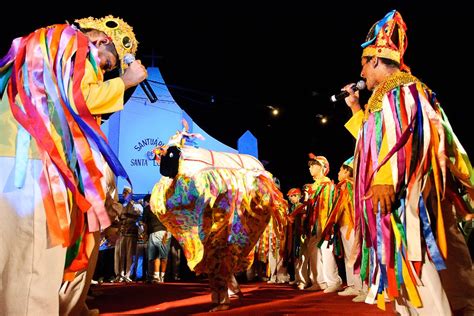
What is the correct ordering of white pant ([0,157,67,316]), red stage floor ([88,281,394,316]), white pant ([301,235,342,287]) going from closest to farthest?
white pant ([0,157,67,316]) < red stage floor ([88,281,394,316]) < white pant ([301,235,342,287])

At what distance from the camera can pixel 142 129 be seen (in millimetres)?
14211

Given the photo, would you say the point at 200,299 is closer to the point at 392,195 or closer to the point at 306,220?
the point at 306,220

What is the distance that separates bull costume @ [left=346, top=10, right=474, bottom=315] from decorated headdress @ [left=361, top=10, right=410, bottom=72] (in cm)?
17

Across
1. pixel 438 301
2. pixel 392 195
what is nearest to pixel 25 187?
pixel 392 195

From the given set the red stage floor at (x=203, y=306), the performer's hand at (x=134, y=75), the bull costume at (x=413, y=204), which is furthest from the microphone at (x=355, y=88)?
the red stage floor at (x=203, y=306)

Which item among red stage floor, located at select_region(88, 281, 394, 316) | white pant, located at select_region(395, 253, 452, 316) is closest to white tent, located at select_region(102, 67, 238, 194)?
red stage floor, located at select_region(88, 281, 394, 316)

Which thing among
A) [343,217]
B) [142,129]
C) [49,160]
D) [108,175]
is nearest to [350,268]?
[343,217]

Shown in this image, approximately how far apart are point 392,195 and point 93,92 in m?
1.68

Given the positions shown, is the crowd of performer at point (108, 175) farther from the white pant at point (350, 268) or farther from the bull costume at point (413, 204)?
the white pant at point (350, 268)

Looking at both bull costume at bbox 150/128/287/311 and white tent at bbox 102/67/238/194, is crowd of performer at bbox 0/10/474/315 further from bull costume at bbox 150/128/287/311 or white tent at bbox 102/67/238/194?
white tent at bbox 102/67/238/194

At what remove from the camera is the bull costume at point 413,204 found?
2631 mm

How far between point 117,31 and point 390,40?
175 centimetres

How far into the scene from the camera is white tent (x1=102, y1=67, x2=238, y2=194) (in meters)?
13.8

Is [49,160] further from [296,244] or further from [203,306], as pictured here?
[296,244]
